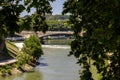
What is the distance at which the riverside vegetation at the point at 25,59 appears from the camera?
66.8m

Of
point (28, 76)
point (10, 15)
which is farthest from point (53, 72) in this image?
point (10, 15)

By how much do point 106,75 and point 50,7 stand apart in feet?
10.1

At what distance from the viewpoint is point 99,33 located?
25.3 ft

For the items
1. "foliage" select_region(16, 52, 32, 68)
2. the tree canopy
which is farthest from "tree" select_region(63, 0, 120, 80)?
"foliage" select_region(16, 52, 32, 68)

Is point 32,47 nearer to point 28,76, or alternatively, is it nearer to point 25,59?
point 25,59

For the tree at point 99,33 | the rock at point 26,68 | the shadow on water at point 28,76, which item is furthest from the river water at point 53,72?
the tree at point 99,33

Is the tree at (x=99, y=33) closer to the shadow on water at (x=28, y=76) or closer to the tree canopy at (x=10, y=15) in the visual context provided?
the tree canopy at (x=10, y=15)

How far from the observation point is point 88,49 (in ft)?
41.1

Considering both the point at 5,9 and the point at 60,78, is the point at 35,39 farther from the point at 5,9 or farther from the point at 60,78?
the point at 5,9

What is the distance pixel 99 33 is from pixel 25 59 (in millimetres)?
66903

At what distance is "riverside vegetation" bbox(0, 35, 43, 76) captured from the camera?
2630 inches

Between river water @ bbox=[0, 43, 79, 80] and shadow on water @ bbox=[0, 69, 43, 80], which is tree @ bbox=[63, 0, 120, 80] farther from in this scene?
shadow on water @ bbox=[0, 69, 43, 80]

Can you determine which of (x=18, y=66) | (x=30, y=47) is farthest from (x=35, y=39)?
(x=18, y=66)

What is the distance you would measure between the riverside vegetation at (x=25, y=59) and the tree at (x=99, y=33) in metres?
51.2
